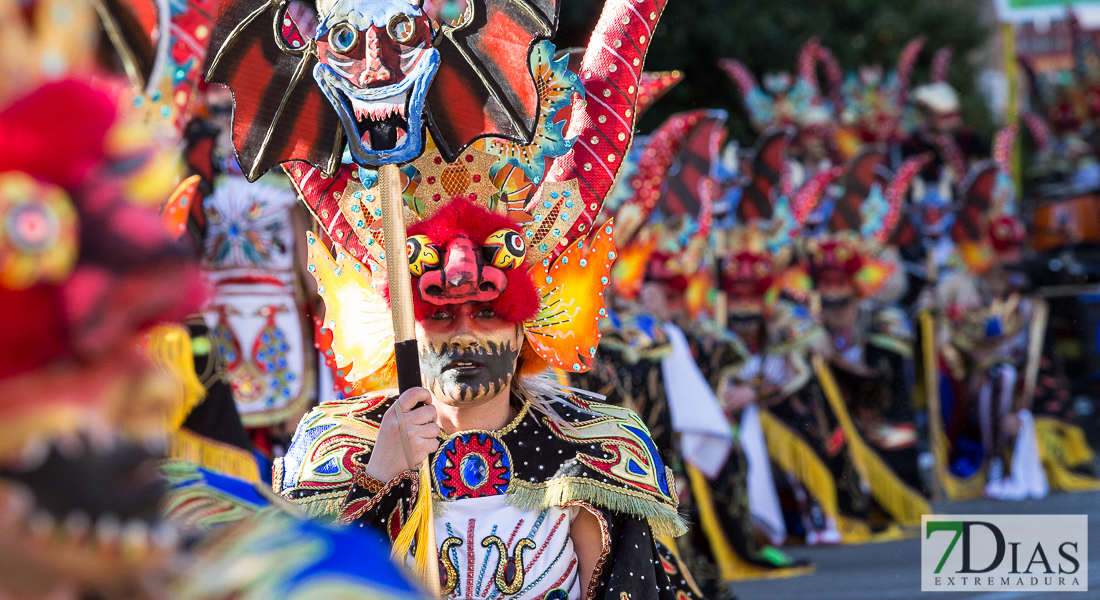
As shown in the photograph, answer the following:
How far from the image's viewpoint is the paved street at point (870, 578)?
21.7ft

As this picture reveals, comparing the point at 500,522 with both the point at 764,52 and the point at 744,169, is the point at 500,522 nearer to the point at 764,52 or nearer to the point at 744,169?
the point at 744,169

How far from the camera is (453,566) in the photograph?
9.63 ft

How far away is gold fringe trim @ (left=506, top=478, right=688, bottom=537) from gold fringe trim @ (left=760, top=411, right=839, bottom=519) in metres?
6.31

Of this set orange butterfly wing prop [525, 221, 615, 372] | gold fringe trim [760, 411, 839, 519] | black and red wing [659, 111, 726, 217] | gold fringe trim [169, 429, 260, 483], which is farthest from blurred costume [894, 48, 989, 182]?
orange butterfly wing prop [525, 221, 615, 372]

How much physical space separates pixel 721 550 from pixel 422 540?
5.24 metres

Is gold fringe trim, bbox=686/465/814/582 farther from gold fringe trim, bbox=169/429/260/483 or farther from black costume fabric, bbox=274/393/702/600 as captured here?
black costume fabric, bbox=274/393/702/600

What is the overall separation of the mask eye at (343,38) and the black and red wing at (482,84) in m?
0.18

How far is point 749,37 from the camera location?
16.2 metres

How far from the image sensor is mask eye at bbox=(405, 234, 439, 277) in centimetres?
300

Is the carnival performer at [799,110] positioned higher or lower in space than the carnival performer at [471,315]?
higher

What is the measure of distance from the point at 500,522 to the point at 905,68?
14902 mm

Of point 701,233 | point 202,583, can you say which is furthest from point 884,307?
point 202,583

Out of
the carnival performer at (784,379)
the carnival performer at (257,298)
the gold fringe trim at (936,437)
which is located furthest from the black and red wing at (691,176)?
the gold fringe trim at (936,437)

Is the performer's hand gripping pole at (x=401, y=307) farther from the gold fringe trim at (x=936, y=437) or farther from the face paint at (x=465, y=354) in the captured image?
the gold fringe trim at (x=936, y=437)
